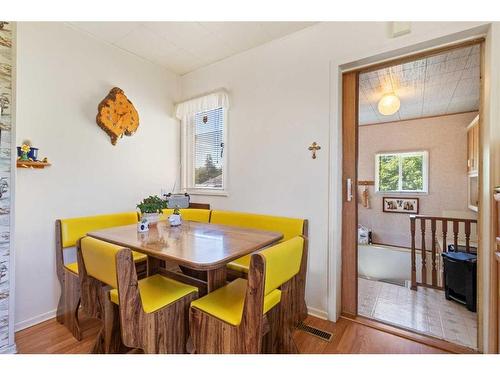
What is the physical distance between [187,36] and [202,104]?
2.17 ft

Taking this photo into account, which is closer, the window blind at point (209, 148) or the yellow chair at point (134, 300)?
the yellow chair at point (134, 300)

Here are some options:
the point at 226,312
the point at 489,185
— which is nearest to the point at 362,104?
the point at 489,185

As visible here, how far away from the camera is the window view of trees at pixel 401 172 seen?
4.36 m

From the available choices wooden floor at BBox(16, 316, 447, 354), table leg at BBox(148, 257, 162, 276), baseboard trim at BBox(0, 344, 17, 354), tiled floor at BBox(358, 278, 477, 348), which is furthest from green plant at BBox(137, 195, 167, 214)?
tiled floor at BBox(358, 278, 477, 348)

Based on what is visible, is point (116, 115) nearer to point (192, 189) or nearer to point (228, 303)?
point (192, 189)

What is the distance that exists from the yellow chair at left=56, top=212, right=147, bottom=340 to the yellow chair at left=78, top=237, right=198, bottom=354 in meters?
0.48

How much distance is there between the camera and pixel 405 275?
11.7 ft

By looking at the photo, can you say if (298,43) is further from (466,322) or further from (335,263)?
(466,322)

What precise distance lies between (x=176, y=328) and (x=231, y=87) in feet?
7.30

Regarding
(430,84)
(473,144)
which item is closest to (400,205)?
(473,144)

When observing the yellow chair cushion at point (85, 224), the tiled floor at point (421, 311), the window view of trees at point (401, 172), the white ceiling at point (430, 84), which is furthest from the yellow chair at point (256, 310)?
the window view of trees at point (401, 172)

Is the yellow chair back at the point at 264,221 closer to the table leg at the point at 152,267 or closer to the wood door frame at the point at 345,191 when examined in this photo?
the wood door frame at the point at 345,191

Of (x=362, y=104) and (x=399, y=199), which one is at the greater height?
(x=362, y=104)

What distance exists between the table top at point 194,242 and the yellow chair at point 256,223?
343 millimetres
